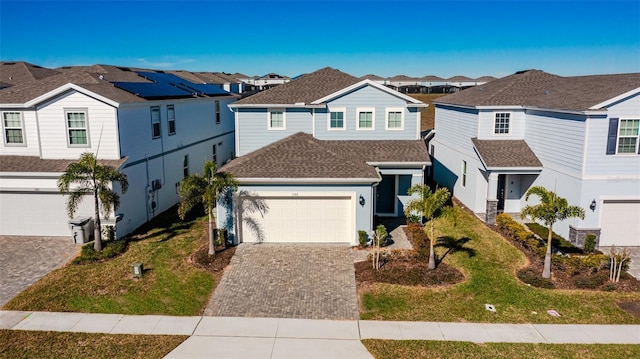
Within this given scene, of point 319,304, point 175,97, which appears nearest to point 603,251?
point 319,304

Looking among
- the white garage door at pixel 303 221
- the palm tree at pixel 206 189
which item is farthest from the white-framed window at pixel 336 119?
the palm tree at pixel 206 189

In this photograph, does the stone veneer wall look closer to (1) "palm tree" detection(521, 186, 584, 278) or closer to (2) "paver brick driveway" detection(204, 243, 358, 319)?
(1) "palm tree" detection(521, 186, 584, 278)

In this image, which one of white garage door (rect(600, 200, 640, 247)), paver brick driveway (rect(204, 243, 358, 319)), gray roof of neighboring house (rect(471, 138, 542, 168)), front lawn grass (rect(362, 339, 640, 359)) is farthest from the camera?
gray roof of neighboring house (rect(471, 138, 542, 168))

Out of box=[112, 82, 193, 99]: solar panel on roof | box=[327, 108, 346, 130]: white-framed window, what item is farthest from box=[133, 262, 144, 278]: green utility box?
box=[327, 108, 346, 130]: white-framed window

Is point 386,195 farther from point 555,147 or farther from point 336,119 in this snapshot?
point 555,147

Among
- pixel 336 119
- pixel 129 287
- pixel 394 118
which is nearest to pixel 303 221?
pixel 336 119

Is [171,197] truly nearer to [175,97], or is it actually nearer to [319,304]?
[175,97]
